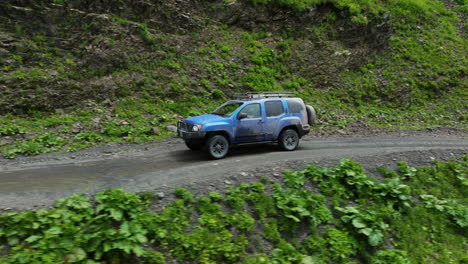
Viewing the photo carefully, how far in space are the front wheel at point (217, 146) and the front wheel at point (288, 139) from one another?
2.15 metres

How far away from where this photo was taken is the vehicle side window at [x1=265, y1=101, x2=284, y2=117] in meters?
10.4

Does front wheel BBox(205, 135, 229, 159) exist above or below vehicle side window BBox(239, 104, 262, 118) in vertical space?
below

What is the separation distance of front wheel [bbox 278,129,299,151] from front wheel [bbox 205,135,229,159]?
215 centimetres

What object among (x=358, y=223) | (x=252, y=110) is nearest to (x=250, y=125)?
A: (x=252, y=110)

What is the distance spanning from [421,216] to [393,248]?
1467 mm

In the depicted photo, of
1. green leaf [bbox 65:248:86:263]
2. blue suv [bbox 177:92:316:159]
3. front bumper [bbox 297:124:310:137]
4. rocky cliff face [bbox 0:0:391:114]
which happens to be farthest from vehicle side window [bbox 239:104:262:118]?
green leaf [bbox 65:248:86:263]

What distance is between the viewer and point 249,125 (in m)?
9.86

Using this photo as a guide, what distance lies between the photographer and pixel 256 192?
6781 mm

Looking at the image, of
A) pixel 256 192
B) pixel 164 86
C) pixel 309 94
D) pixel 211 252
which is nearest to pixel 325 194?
pixel 256 192

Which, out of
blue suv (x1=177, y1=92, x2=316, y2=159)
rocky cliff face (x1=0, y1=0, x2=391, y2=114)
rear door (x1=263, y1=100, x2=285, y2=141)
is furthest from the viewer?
rocky cliff face (x1=0, y1=0, x2=391, y2=114)

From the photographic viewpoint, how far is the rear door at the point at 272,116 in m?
10.2

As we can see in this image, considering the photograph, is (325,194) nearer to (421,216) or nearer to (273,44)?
(421,216)

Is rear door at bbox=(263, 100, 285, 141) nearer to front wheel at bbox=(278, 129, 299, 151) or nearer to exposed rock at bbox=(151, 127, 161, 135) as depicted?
front wheel at bbox=(278, 129, 299, 151)

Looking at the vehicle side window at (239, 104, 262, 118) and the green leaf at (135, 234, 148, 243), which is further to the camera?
the vehicle side window at (239, 104, 262, 118)
